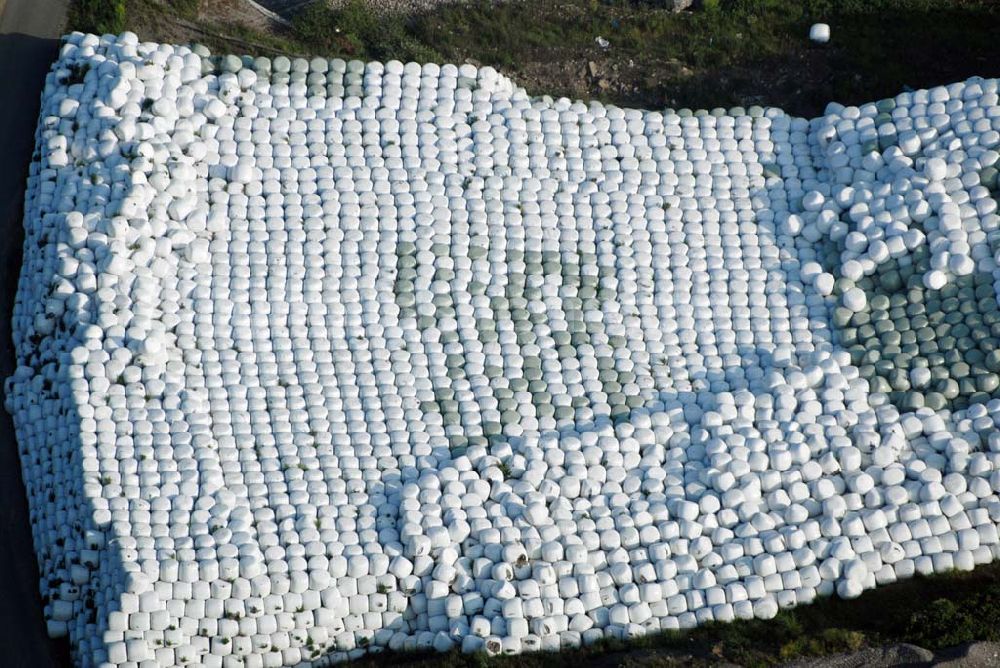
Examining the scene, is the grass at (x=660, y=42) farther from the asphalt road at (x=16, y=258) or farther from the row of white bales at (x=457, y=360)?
the row of white bales at (x=457, y=360)

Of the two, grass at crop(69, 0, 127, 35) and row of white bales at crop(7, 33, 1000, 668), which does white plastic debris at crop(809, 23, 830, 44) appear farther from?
grass at crop(69, 0, 127, 35)

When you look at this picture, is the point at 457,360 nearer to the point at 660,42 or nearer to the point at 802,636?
the point at 802,636

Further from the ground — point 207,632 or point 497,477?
point 497,477

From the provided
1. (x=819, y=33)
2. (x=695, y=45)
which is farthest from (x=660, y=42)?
(x=819, y=33)

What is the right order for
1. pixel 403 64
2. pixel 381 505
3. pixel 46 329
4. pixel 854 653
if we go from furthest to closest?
1. pixel 403 64
2. pixel 46 329
3. pixel 381 505
4. pixel 854 653

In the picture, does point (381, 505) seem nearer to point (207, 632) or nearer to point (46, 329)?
point (207, 632)

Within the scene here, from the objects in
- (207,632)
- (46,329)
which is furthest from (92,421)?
(207,632)

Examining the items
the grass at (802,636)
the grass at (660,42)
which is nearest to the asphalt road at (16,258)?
the grass at (660,42)
